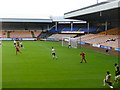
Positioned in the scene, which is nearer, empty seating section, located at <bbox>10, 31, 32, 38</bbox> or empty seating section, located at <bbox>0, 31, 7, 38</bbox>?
empty seating section, located at <bbox>0, 31, 7, 38</bbox>

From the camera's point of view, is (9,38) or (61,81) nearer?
(61,81)

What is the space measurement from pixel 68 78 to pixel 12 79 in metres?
4.05

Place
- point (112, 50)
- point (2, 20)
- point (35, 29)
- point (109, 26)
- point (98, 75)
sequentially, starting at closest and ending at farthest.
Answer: point (98, 75)
point (112, 50)
point (109, 26)
point (2, 20)
point (35, 29)

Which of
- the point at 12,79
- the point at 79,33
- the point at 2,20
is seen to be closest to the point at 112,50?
the point at 12,79

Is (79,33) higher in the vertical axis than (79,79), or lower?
higher

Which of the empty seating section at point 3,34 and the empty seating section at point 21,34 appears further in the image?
the empty seating section at point 21,34

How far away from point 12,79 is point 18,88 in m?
2.45

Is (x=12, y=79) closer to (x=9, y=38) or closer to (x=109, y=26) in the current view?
(x=109, y=26)

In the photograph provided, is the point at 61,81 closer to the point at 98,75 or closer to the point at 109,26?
the point at 98,75

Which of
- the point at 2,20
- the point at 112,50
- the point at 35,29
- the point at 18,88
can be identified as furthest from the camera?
the point at 35,29

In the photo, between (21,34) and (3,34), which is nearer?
(3,34)

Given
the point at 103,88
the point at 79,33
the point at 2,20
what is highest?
the point at 2,20

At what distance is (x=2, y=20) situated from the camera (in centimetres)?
7162

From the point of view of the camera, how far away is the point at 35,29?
282 ft
